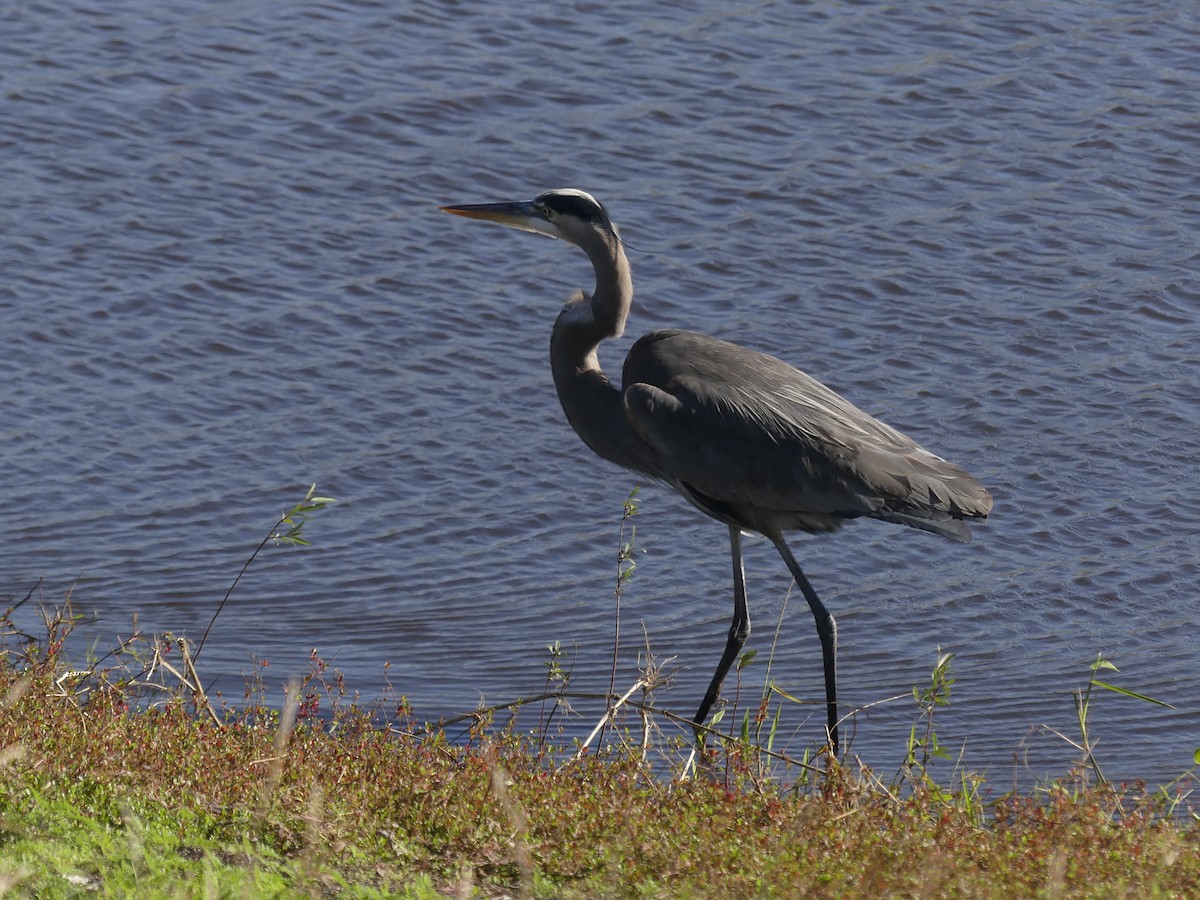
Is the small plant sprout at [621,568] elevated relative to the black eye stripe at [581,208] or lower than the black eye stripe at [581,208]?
lower

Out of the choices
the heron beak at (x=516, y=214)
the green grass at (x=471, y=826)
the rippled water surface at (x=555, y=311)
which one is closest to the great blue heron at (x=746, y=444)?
the heron beak at (x=516, y=214)

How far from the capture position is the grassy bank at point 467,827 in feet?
11.8

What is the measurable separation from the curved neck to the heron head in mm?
52

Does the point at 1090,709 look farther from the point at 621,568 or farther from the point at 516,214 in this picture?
the point at 516,214

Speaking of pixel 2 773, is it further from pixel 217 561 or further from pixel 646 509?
pixel 646 509

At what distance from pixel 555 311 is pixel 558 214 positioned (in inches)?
118

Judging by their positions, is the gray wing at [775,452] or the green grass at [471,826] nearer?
the green grass at [471,826]

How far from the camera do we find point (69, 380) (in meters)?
8.52

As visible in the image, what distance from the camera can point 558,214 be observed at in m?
6.44

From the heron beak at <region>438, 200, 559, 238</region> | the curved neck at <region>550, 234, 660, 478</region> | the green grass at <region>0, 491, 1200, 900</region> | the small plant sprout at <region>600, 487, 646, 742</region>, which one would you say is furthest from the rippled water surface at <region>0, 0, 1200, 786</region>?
the green grass at <region>0, 491, 1200, 900</region>

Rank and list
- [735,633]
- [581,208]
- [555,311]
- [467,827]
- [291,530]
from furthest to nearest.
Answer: [555,311] → [581,208] → [735,633] → [291,530] → [467,827]

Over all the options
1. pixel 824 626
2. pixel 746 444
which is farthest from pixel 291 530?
pixel 824 626

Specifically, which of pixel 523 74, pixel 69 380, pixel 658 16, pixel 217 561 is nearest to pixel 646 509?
pixel 217 561

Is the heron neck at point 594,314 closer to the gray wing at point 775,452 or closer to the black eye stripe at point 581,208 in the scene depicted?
the black eye stripe at point 581,208
